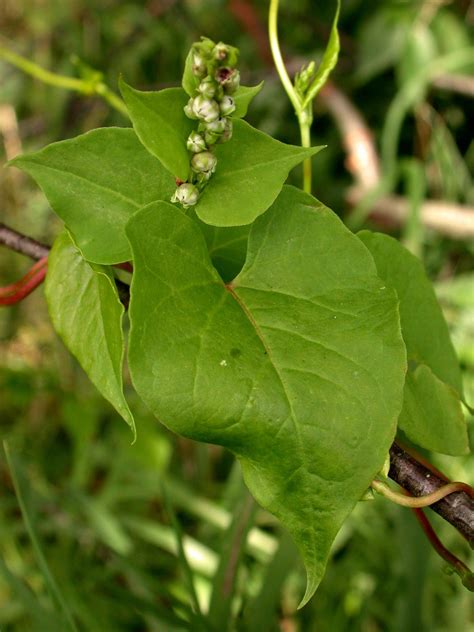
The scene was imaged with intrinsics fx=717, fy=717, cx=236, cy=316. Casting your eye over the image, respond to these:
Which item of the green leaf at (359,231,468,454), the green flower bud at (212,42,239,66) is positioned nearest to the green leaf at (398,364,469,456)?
the green leaf at (359,231,468,454)

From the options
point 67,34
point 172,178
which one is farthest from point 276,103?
point 172,178

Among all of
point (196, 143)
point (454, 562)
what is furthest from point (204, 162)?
point (454, 562)

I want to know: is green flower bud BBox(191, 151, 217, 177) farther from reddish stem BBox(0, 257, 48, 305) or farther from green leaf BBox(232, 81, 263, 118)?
Answer: reddish stem BBox(0, 257, 48, 305)

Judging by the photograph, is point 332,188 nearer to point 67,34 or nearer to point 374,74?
point 374,74

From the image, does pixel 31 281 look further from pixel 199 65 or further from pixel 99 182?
pixel 199 65

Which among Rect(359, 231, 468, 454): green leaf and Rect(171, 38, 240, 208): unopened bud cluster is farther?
Rect(359, 231, 468, 454): green leaf

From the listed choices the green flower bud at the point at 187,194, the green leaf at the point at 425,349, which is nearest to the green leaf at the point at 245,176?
the green flower bud at the point at 187,194
